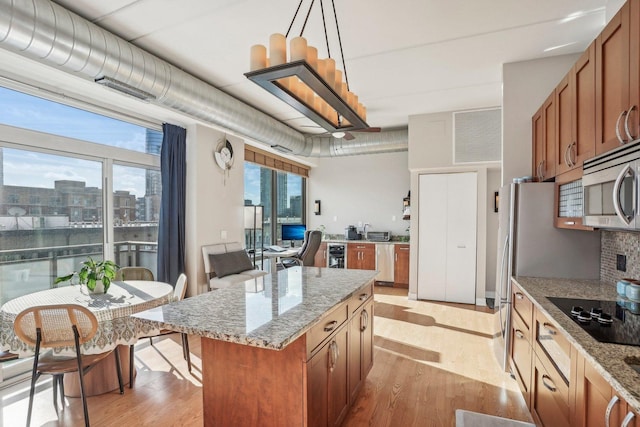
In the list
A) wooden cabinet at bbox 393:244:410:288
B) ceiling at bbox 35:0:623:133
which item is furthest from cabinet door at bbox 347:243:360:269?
ceiling at bbox 35:0:623:133

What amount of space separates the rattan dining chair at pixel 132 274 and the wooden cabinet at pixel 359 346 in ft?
7.37

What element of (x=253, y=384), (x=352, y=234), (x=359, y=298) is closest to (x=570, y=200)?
(x=359, y=298)

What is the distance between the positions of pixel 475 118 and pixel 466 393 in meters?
3.65

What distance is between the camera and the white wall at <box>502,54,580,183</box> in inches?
127

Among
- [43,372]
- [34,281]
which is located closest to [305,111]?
[43,372]

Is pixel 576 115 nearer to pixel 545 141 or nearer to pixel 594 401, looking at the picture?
pixel 545 141

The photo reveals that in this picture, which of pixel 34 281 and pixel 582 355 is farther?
pixel 34 281

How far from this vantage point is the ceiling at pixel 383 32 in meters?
2.39

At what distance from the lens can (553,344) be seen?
5.61 ft

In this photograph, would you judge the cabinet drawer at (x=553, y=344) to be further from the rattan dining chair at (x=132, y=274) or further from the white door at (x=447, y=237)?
the rattan dining chair at (x=132, y=274)

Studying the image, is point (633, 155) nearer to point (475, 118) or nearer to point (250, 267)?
point (475, 118)

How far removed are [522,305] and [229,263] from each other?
138 inches

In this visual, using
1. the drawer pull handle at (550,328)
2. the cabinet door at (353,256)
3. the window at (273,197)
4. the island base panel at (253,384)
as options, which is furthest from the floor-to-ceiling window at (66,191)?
the drawer pull handle at (550,328)

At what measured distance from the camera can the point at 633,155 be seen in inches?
54.2
